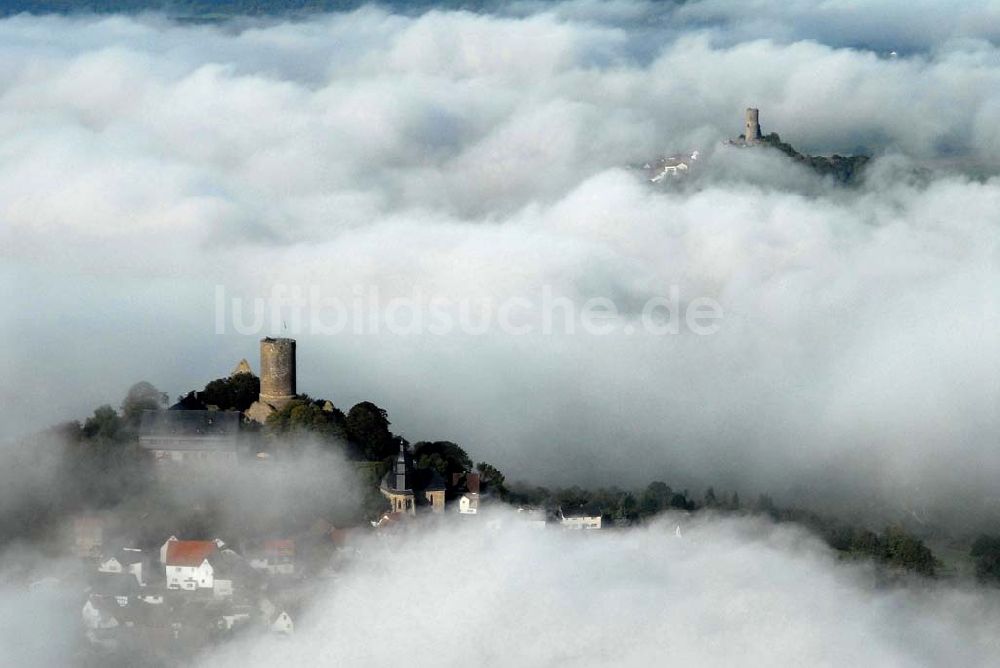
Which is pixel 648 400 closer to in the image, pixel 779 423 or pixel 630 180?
pixel 779 423

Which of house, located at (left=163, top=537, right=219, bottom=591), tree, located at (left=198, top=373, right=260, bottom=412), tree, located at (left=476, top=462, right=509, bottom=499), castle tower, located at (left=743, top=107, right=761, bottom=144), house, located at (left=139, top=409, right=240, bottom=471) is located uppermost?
castle tower, located at (left=743, top=107, right=761, bottom=144)

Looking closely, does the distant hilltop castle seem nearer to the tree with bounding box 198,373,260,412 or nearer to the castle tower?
the tree with bounding box 198,373,260,412

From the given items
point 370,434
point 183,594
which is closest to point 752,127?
point 370,434

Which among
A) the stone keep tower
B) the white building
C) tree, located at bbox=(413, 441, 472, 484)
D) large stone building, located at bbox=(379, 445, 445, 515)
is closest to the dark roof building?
the stone keep tower

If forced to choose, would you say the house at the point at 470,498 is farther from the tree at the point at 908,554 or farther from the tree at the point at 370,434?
the tree at the point at 908,554

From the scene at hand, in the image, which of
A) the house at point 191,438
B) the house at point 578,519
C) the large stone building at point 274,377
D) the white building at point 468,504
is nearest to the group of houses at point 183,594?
the house at point 191,438

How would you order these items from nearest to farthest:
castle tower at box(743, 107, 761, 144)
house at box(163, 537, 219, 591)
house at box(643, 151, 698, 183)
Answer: house at box(163, 537, 219, 591)
castle tower at box(743, 107, 761, 144)
house at box(643, 151, 698, 183)

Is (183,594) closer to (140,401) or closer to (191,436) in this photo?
(191,436)

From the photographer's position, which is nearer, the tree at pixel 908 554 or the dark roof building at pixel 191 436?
the dark roof building at pixel 191 436
